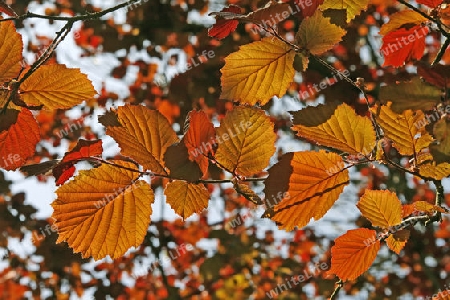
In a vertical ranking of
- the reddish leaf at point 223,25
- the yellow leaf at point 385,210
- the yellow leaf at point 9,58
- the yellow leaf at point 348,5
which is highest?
the yellow leaf at point 9,58

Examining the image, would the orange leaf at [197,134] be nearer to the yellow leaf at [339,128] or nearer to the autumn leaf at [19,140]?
the yellow leaf at [339,128]

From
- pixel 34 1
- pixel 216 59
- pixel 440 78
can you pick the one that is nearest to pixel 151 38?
pixel 216 59

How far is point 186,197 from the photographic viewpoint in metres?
1.09

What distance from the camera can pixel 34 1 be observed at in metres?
5.24

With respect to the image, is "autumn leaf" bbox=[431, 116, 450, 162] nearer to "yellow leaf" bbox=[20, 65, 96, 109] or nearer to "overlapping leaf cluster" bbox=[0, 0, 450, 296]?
"overlapping leaf cluster" bbox=[0, 0, 450, 296]

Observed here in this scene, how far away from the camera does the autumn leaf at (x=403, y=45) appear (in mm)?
1231

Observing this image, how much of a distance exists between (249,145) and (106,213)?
0.37 m

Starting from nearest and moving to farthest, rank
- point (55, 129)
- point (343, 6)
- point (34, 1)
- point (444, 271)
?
point (343, 6) < point (34, 1) < point (55, 129) < point (444, 271)

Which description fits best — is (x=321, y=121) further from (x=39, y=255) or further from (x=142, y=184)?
(x=39, y=255)

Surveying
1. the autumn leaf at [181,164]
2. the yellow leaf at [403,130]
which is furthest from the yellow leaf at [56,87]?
the yellow leaf at [403,130]

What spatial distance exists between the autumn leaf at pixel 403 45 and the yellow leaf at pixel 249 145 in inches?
18.2

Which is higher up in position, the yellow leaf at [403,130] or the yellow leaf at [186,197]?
the yellow leaf at [186,197]

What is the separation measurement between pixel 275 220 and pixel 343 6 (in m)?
0.58

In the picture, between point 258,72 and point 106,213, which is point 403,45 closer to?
point 258,72
